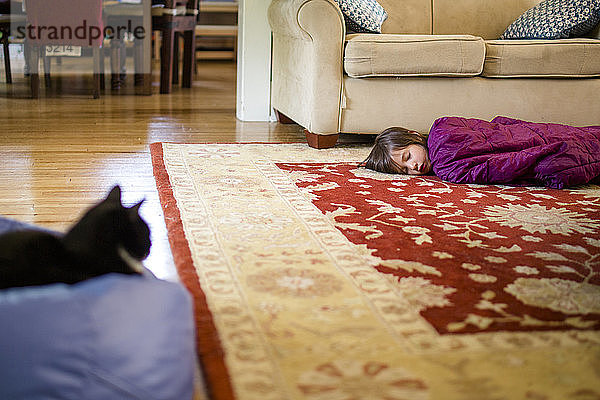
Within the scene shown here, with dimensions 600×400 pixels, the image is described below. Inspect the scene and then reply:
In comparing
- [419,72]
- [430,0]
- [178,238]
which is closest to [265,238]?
[178,238]

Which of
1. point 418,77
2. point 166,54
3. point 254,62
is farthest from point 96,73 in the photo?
point 418,77

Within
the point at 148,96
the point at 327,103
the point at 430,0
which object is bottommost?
the point at 148,96

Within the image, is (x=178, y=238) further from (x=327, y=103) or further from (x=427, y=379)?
(x=327, y=103)

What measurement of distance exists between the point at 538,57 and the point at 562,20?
0.42m

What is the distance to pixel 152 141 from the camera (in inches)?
127

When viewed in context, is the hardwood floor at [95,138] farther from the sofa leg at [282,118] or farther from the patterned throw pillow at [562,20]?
the patterned throw pillow at [562,20]

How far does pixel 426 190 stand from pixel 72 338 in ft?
5.56

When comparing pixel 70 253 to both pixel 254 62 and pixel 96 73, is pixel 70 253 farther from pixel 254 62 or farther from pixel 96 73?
pixel 96 73

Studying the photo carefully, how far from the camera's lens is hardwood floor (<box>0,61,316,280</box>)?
2.06m

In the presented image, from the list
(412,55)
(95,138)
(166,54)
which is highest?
(412,55)

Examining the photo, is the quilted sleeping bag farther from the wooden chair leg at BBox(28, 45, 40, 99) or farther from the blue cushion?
the wooden chair leg at BBox(28, 45, 40, 99)

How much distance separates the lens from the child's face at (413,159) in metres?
2.63

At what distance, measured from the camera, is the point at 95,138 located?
325 centimetres

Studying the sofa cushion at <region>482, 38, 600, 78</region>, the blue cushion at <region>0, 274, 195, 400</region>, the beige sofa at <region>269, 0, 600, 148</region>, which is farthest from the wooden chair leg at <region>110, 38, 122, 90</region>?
the blue cushion at <region>0, 274, 195, 400</region>
